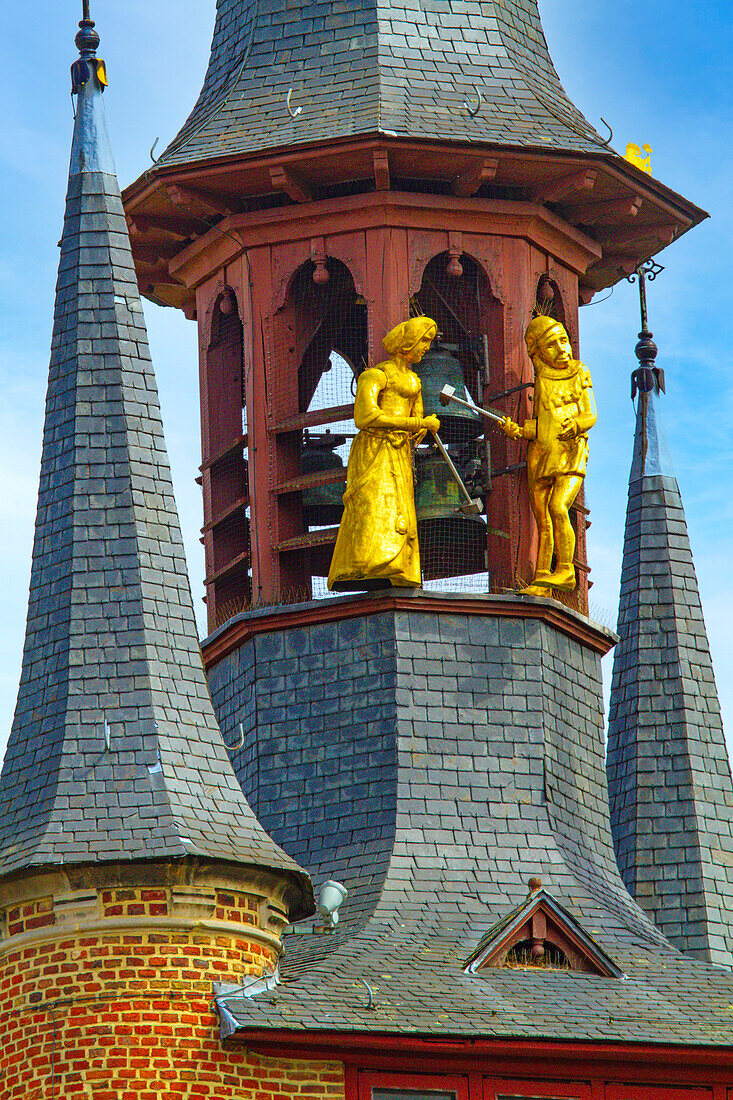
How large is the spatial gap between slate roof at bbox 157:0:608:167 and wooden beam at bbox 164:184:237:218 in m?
0.31

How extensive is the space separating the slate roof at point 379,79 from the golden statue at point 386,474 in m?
2.54

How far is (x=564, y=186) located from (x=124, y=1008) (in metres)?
12.0

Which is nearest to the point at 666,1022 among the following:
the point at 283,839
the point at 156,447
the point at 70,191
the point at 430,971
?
the point at 430,971

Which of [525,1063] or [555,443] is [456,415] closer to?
[555,443]

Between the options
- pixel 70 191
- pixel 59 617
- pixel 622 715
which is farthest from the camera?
pixel 622 715

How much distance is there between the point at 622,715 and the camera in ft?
154

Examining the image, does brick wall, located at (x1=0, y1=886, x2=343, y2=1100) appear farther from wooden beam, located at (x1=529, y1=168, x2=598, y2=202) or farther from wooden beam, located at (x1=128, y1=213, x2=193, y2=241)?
wooden beam, located at (x1=529, y1=168, x2=598, y2=202)

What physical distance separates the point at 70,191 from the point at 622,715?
29.2 feet

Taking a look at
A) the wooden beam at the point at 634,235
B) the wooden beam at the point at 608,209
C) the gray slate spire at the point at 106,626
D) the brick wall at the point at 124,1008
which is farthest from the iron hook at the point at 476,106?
the brick wall at the point at 124,1008

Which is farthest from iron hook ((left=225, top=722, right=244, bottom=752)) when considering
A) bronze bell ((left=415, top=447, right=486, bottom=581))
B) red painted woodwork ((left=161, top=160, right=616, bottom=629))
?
bronze bell ((left=415, top=447, right=486, bottom=581))

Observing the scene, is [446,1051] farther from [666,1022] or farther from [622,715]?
[622,715]

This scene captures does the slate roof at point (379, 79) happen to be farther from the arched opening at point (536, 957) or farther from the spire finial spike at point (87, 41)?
the arched opening at point (536, 957)

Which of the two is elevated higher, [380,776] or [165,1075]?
[380,776]

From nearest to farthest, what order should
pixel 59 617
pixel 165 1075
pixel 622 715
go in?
pixel 165 1075 → pixel 59 617 → pixel 622 715
